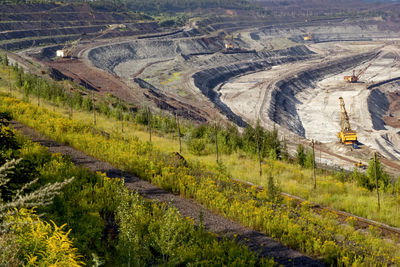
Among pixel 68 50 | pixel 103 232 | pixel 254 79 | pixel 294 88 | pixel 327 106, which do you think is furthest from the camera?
pixel 254 79

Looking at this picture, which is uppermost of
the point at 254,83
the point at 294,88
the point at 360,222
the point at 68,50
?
the point at 68,50

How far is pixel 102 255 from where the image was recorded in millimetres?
8914

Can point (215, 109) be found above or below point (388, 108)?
above

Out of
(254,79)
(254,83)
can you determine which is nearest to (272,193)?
(254,83)

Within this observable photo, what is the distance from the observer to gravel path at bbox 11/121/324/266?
9.78 metres

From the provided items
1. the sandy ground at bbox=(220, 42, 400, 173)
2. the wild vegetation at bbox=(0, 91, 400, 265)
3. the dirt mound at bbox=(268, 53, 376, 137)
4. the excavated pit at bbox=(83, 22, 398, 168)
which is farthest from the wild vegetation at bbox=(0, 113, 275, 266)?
the dirt mound at bbox=(268, 53, 376, 137)

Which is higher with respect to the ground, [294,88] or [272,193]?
[272,193]

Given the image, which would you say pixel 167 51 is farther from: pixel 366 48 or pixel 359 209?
pixel 359 209

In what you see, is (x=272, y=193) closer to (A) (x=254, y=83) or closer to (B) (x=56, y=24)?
(A) (x=254, y=83)

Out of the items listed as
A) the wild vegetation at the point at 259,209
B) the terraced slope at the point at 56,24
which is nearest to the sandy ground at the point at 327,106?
the wild vegetation at the point at 259,209

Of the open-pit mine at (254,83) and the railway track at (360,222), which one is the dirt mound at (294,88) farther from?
the railway track at (360,222)

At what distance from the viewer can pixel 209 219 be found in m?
11.8

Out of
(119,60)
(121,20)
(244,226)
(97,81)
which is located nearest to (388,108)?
(97,81)

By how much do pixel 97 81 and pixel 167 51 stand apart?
169 ft
